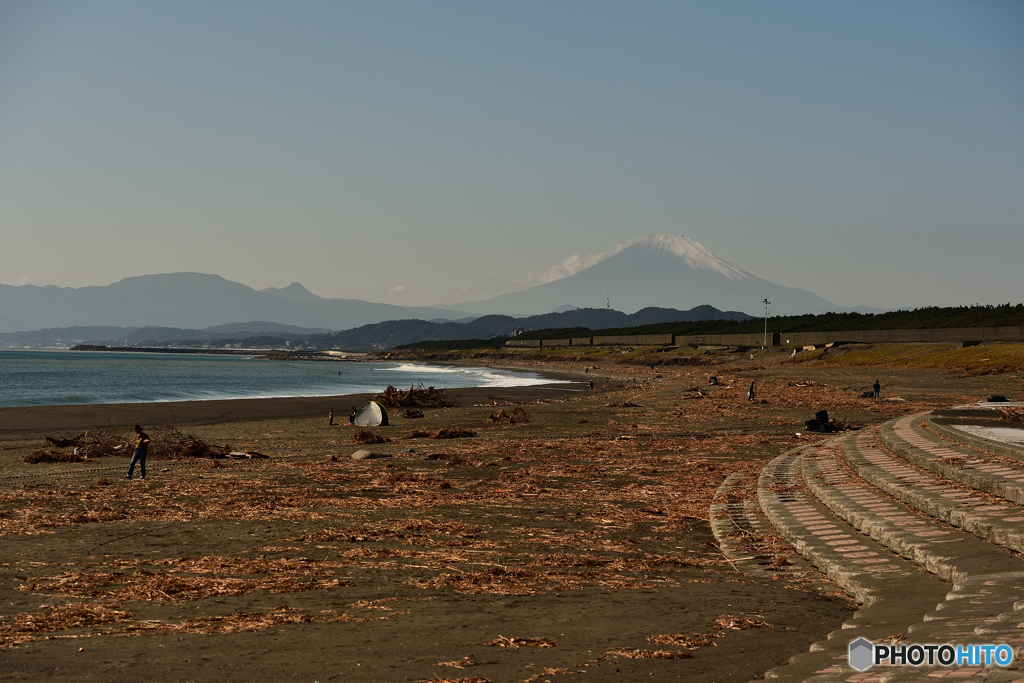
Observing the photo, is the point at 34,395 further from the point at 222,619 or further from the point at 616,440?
the point at 222,619

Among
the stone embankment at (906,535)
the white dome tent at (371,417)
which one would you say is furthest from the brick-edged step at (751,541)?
the white dome tent at (371,417)

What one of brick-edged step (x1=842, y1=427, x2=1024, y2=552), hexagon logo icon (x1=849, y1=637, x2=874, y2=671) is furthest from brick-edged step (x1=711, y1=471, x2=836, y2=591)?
hexagon logo icon (x1=849, y1=637, x2=874, y2=671)

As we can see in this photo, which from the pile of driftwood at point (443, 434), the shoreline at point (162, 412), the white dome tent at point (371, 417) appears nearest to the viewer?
the pile of driftwood at point (443, 434)

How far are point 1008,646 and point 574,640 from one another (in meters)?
3.04

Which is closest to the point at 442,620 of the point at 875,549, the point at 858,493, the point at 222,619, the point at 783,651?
the point at 222,619

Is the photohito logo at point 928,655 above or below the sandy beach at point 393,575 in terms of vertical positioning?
above

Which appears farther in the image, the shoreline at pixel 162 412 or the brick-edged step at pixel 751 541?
the shoreline at pixel 162 412

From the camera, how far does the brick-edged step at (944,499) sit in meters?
7.63

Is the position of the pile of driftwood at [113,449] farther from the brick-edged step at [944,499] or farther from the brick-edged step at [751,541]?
the brick-edged step at [944,499]

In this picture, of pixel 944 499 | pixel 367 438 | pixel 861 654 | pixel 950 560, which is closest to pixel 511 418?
pixel 367 438

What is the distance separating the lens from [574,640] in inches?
241

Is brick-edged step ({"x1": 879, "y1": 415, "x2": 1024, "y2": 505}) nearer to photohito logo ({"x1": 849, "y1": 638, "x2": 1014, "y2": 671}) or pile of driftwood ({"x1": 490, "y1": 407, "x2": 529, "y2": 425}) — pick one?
photohito logo ({"x1": 849, "y1": 638, "x2": 1014, "y2": 671})

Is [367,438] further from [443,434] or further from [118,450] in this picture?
[118,450]

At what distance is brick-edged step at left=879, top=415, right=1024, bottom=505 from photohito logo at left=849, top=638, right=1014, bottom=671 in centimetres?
410
